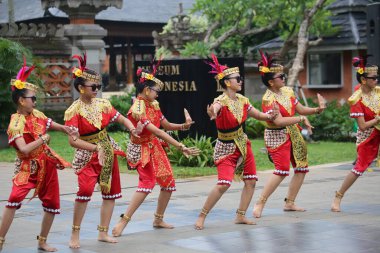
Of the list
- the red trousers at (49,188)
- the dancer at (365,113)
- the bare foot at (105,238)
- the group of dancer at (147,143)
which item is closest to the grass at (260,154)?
the group of dancer at (147,143)

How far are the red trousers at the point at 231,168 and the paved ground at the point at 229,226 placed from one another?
Answer: 0.55 meters

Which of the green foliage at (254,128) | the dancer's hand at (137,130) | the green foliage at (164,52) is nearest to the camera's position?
the dancer's hand at (137,130)

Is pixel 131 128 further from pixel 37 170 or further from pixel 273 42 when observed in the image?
pixel 273 42

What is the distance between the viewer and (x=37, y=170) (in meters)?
8.09

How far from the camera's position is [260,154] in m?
17.8

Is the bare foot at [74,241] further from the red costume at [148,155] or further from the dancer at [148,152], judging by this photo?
the red costume at [148,155]

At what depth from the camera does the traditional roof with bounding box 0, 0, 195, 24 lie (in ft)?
107

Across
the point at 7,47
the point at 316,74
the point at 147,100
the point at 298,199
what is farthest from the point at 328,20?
the point at 147,100

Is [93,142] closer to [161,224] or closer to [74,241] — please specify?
[74,241]

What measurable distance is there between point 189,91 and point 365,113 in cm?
622

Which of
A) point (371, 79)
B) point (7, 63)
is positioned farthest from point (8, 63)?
point (371, 79)

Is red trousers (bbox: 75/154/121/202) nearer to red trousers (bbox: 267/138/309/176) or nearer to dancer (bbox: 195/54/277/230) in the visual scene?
dancer (bbox: 195/54/277/230)

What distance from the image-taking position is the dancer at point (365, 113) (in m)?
10.2

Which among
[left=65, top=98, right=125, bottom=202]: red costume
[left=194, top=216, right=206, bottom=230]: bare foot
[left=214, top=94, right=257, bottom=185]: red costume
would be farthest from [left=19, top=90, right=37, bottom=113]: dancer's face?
[left=194, top=216, right=206, bottom=230]: bare foot
